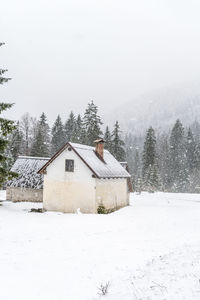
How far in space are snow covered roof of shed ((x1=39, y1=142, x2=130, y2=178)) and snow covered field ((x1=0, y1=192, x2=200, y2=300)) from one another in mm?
9299

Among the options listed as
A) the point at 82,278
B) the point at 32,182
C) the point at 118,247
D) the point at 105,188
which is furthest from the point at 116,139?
the point at 82,278

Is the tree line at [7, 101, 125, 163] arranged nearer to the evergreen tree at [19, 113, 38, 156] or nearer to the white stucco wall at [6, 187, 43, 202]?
the evergreen tree at [19, 113, 38, 156]

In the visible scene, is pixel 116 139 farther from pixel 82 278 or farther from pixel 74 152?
pixel 82 278

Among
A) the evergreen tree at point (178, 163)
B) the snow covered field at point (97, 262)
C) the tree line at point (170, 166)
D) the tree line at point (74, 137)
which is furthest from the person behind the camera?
the evergreen tree at point (178, 163)

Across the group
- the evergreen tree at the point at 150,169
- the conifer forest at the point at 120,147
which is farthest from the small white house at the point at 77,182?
the evergreen tree at the point at 150,169

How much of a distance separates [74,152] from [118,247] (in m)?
15.7

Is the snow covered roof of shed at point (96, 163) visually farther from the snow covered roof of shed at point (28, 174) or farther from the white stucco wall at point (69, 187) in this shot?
the snow covered roof of shed at point (28, 174)

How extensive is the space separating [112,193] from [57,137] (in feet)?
158

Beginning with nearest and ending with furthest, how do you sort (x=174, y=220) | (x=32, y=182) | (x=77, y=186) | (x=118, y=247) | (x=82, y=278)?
(x=82, y=278), (x=118, y=247), (x=174, y=220), (x=77, y=186), (x=32, y=182)

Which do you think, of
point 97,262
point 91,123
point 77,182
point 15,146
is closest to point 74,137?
point 91,123

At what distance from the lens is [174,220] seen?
2248 centimetres

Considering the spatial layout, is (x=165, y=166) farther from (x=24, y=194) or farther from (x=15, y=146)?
(x=24, y=194)

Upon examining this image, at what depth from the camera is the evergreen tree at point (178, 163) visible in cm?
7144

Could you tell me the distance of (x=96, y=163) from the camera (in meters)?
29.3
